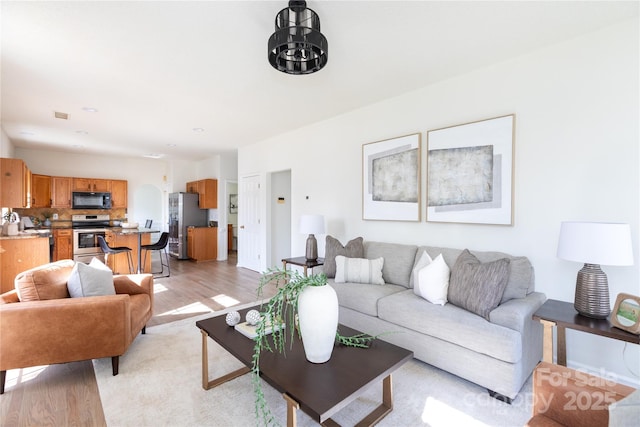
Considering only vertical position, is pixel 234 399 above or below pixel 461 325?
below

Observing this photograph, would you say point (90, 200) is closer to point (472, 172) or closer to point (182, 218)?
point (182, 218)

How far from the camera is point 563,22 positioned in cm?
215

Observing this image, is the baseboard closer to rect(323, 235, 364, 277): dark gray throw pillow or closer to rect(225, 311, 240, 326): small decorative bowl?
rect(323, 235, 364, 277): dark gray throw pillow

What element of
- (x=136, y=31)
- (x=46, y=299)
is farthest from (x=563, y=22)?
(x=46, y=299)

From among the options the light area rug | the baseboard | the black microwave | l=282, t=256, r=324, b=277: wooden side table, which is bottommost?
the light area rug

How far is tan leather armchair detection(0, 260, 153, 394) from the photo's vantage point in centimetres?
202

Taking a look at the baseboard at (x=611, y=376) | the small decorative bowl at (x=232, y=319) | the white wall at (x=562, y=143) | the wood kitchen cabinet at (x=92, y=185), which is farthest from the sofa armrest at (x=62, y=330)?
the wood kitchen cabinet at (x=92, y=185)

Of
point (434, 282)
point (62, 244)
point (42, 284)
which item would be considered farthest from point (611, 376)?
point (62, 244)

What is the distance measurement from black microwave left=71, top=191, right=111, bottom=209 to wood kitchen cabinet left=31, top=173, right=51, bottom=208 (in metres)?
0.45

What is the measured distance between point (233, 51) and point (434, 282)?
2600mm

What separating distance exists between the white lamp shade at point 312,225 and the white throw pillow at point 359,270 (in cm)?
84

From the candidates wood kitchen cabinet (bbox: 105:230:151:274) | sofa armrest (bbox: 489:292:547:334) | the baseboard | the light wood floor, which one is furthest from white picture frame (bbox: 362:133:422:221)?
wood kitchen cabinet (bbox: 105:230:151:274)

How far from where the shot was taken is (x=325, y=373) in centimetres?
156

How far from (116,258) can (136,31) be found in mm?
4716
